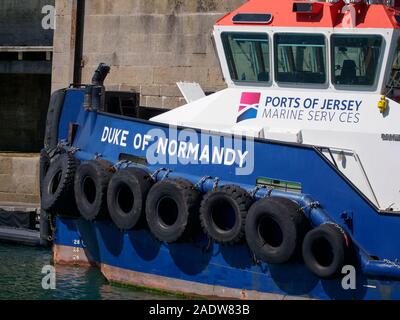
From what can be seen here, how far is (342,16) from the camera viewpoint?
379 inches

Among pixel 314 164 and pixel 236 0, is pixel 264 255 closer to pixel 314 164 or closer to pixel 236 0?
pixel 314 164

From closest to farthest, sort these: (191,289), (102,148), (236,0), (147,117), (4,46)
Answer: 1. (191,289)
2. (102,148)
3. (147,117)
4. (236,0)
5. (4,46)

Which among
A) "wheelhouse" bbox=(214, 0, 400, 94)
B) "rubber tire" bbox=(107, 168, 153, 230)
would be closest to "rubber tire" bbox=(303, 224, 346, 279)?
"wheelhouse" bbox=(214, 0, 400, 94)

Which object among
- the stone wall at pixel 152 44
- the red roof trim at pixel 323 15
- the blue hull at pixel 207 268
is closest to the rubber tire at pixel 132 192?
the blue hull at pixel 207 268

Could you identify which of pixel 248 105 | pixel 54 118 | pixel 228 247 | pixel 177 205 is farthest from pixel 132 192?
pixel 54 118

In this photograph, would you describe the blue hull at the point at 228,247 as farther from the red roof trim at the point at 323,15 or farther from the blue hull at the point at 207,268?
the red roof trim at the point at 323,15

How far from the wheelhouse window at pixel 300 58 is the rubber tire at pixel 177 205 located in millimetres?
1585

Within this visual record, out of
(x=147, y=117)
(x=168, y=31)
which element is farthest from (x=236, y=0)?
(x=147, y=117)

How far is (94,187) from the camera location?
35.6ft

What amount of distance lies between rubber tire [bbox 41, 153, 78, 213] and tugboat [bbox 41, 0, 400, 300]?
0.07ft

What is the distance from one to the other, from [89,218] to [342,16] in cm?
377

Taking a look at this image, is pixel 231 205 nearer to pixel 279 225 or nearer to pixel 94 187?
pixel 279 225

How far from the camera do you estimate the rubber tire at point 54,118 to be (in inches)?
468

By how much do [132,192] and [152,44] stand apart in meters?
5.21
